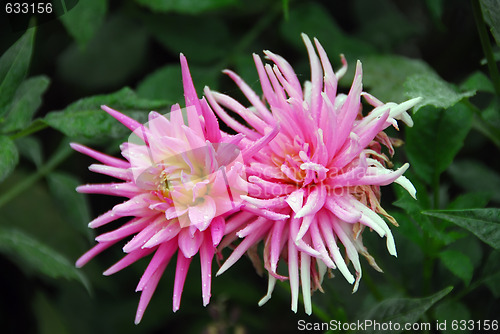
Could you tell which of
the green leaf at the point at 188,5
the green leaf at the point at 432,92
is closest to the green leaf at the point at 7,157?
the green leaf at the point at 188,5

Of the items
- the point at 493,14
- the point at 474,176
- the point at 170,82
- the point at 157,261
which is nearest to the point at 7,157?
the point at 157,261

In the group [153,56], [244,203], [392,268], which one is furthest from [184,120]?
[153,56]

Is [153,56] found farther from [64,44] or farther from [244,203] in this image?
[244,203]

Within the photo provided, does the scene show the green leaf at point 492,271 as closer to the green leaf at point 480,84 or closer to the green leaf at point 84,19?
the green leaf at point 480,84

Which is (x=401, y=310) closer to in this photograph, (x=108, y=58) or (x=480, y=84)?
(x=480, y=84)

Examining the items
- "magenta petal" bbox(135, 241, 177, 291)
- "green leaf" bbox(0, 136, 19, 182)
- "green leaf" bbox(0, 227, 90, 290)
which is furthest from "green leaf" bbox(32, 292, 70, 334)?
"magenta petal" bbox(135, 241, 177, 291)
